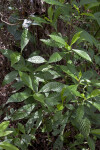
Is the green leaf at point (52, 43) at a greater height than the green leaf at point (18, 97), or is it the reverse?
the green leaf at point (52, 43)

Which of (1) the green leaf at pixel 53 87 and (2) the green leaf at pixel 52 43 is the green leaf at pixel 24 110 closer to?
(1) the green leaf at pixel 53 87

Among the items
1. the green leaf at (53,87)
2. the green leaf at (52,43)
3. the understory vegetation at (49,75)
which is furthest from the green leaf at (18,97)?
the green leaf at (52,43)

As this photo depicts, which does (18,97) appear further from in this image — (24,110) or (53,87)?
(53,87)

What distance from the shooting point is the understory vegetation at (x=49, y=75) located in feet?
4.43

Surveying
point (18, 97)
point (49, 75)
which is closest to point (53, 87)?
point (49, 75)

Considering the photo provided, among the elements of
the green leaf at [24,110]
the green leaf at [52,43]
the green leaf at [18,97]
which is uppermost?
the green leaf at [52,43]

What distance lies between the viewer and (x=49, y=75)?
1456mm

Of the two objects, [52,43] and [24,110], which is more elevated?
[52,43]

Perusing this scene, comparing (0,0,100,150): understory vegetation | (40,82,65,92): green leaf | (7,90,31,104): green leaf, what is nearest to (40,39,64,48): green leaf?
(0,0,100,150): understory vegetation

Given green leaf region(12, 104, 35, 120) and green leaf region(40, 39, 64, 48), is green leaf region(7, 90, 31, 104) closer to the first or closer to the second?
green leaf region(12, 104, 35, 120)

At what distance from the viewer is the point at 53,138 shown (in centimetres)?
177

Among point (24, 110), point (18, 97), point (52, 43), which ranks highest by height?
point (52, 43)

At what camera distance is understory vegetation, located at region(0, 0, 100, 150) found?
53.1 inches

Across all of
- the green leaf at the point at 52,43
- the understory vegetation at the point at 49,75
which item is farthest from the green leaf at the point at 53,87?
the green leaf at the point at 52,43
